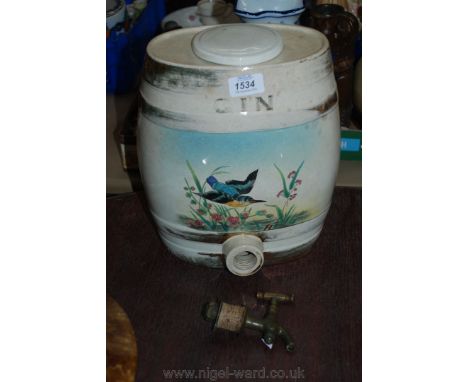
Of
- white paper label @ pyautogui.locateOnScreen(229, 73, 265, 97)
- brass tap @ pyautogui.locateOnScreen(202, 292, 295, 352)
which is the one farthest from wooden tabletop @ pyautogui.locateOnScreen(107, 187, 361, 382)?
white paper label @ pyautogui.locateOnScreen(229, 73, 265, 97)

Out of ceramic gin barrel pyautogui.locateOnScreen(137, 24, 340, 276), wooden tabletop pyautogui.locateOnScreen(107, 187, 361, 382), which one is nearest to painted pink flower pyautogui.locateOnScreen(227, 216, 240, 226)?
ceramic gin barrel pyautogui.locateOnScreen(137, 24, 340, 276)

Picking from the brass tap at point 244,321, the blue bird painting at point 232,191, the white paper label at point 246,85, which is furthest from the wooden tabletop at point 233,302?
the white paper label at point 246,85

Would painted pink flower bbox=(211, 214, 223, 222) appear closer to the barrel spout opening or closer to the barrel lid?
the barrel spout opening

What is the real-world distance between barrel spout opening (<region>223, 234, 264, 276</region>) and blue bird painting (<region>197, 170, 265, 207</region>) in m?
0.05

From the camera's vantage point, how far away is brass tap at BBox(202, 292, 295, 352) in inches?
25.8

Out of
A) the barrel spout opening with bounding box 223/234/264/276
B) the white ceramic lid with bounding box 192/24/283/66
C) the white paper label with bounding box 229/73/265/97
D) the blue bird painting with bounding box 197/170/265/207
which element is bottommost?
the barrel spout opening with bounding box 223/234/264/276

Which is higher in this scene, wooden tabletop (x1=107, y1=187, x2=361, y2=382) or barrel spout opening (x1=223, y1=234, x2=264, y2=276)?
barrel spout opening (x1=223, y1=234, x2=264, y2=276)

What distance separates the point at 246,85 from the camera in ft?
1.97

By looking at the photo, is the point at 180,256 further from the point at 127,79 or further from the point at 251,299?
the point at 127,79

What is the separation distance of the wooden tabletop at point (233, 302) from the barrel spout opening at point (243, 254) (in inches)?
1.6

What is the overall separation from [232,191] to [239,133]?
73 millimetres

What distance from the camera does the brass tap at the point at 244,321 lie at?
0.65 m

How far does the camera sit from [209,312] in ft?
2.21

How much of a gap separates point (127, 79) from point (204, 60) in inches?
26.7
